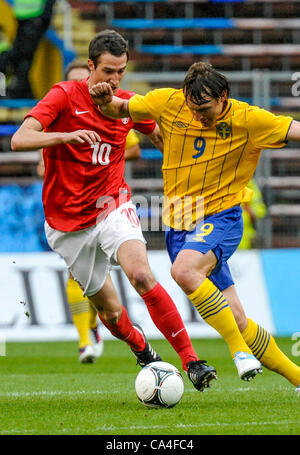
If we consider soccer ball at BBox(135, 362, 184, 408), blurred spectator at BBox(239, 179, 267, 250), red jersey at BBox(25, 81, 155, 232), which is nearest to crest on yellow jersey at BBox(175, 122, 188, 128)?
red jersey at BBox(25, 81, 155, 232)

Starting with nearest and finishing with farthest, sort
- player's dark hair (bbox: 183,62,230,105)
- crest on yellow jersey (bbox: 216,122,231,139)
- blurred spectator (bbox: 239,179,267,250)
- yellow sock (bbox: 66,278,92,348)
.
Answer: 1. player's dark hair (bbox: 183,62,230,105)
2. crest on yellow jersey (bbox: 216,122,231,139)
3. yellow sock (bbox: 66,278,92,348)
4. blurred spectator (bbox: 239,179,267,250)

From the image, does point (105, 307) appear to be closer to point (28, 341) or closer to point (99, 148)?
point (99, 148)

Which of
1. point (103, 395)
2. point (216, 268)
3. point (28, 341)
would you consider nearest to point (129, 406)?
point (103, 395)

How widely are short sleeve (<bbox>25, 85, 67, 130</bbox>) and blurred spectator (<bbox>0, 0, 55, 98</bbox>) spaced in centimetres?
867

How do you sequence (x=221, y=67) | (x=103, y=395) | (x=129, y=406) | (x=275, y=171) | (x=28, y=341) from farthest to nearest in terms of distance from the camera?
(x=221, y=67) < (x=275, y=171) < (x=28, y=341) < (x=103, y=395) < (x=129, y=406)

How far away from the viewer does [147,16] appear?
16141mm

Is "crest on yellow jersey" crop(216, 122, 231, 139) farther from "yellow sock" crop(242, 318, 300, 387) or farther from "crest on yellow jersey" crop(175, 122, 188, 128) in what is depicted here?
"yellow sock" crop(242, 318, 300, 387)

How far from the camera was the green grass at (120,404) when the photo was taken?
14.3ft

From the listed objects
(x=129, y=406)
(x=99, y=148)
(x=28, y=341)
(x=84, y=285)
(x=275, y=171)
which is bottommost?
(x=28, y=341)

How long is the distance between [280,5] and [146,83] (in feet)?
15.1

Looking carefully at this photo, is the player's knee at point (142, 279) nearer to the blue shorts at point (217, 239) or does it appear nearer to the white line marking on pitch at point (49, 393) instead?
the blue shorts at point (217, 239)

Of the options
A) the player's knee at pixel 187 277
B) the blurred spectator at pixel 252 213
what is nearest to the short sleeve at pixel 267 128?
the player's knee at pixel 187 277

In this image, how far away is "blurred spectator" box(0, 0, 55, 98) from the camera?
565 inches

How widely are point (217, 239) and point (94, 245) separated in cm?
96
